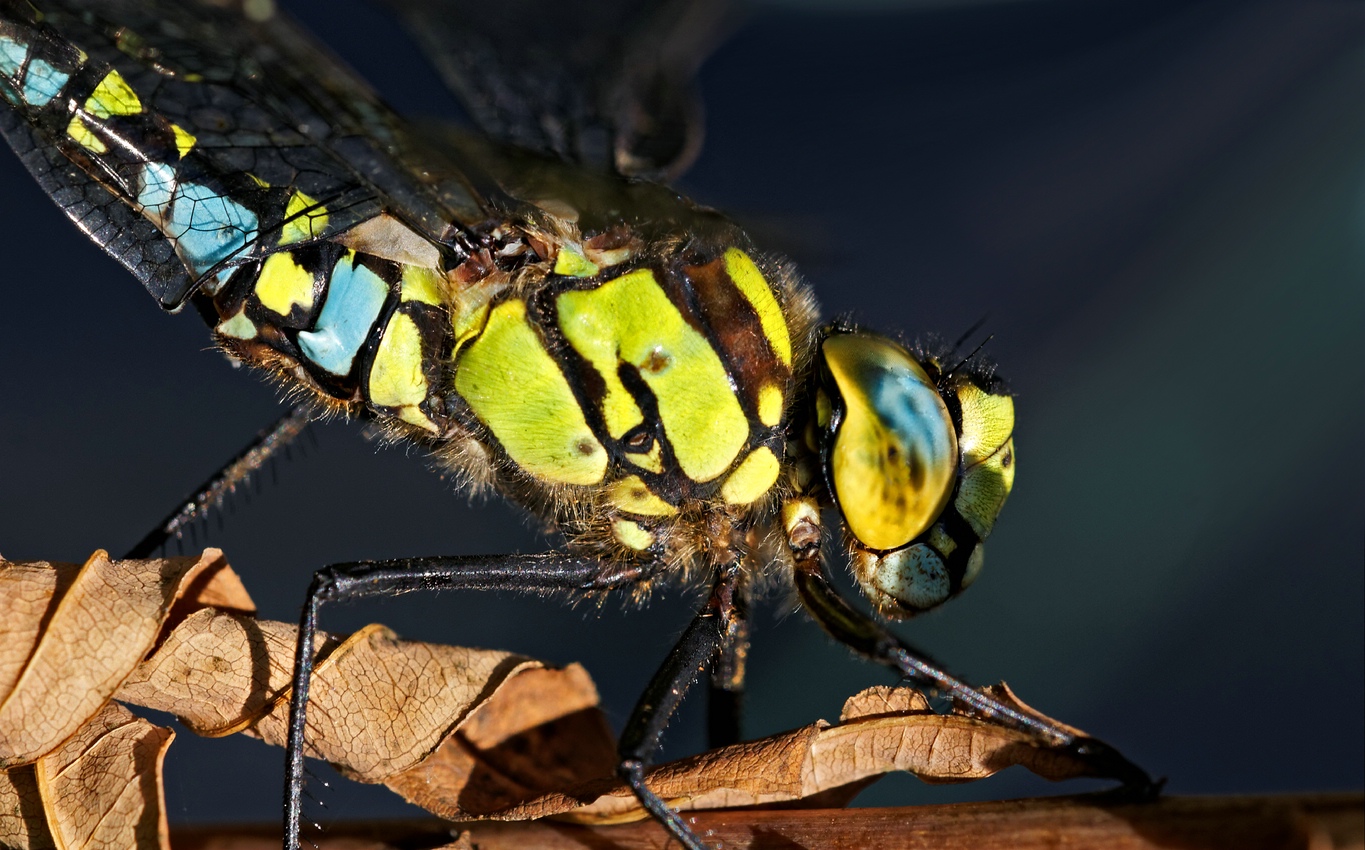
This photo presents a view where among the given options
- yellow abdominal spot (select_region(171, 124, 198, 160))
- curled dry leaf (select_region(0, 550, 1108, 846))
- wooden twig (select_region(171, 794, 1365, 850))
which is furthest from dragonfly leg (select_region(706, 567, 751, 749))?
yellow abdominal spot (select_region(171, 124, 198, 160))

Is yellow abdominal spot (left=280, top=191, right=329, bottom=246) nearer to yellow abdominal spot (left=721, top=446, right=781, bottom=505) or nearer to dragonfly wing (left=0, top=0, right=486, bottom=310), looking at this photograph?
dragonfly wing (left=0, top=0, right=486, bottom=310)

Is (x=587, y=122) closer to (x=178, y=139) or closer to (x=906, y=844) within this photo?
(x=178, y=139)

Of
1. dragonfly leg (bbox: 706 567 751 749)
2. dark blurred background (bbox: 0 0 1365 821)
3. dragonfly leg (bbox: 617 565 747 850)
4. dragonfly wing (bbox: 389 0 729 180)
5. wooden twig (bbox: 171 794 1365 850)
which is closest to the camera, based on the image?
wooden twig (bbox: 171 794 1365 850)

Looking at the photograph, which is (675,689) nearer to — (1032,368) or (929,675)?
(929,675)

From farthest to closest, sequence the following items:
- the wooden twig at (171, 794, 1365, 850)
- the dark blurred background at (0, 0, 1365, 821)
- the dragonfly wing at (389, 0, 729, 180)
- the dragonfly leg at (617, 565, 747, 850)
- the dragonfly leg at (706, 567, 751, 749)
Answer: the dark blurred background at (0, 0, 1365, 821), the dragonfly leg at (706, 567, 751, 749), the dragonfly wing at (389, 0, 729, 180), the dragonfly leg at (617, 565, 747, 850), the wooden twig at (171, 794, 1365, 850)

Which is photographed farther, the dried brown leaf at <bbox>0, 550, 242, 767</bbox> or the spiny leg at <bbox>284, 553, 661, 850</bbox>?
the spiny leg at <bbox>284, 553, 661, 850</bbox>

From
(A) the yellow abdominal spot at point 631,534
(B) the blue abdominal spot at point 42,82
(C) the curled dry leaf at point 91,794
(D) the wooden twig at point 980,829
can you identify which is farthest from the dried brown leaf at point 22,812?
(B) the blue abdominal spot at point 42,82

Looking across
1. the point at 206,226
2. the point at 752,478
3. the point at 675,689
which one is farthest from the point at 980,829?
the point at 206,226
